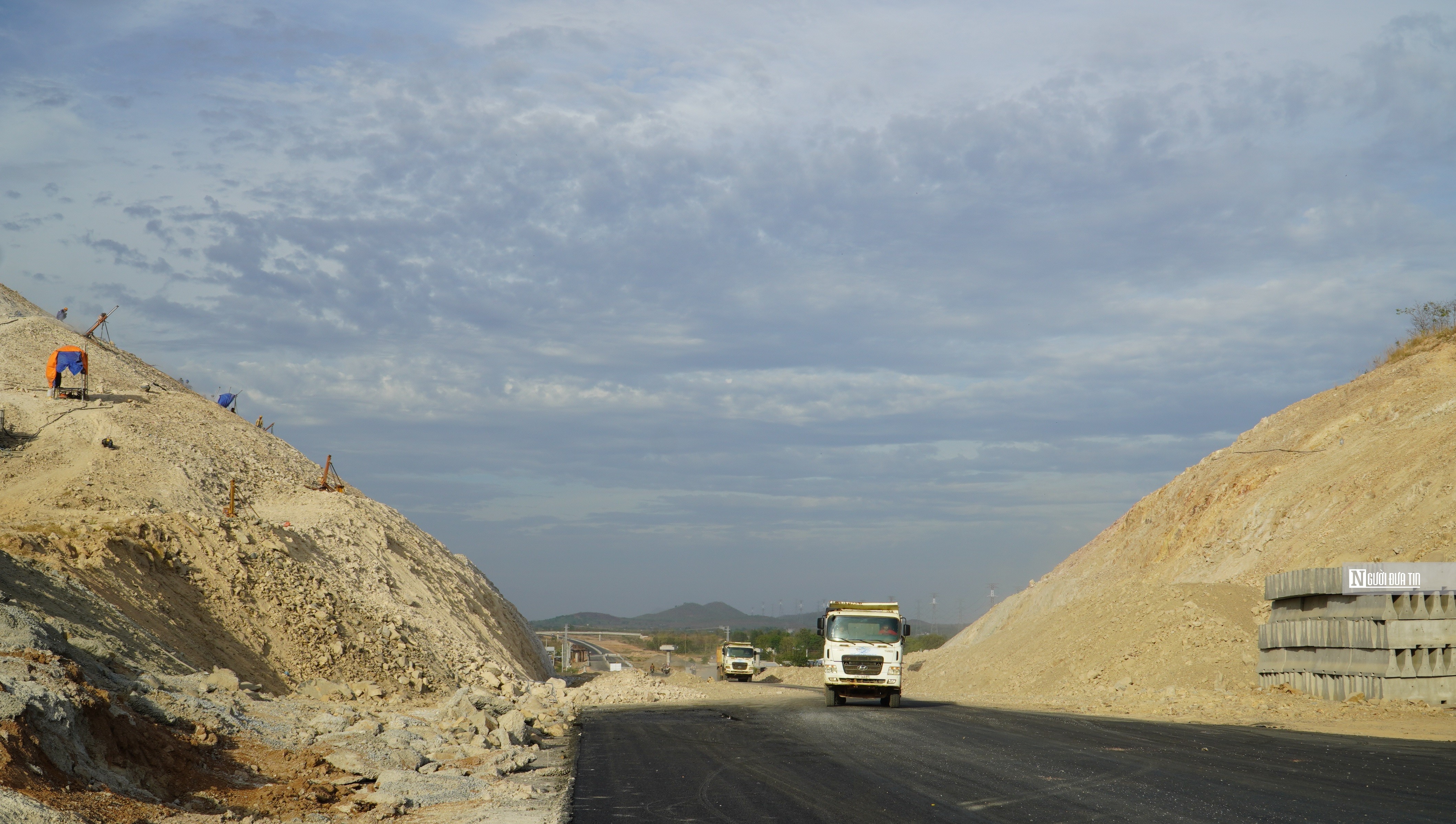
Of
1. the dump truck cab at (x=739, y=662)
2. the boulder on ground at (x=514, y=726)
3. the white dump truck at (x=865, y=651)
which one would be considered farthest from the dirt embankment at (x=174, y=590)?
the dump truck cab at (x=739, y=662)

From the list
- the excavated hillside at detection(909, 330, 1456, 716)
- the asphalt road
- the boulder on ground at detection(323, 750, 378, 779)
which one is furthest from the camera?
the excavated hillside at detection(909, 330, 1456, 716)

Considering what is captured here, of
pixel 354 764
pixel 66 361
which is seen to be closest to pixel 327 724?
pixel 354 764

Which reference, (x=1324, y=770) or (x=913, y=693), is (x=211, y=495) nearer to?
(x=913, y=693)

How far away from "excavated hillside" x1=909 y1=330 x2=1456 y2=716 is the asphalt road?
435 inches

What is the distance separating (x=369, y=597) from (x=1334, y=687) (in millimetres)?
25877

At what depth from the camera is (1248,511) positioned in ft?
131

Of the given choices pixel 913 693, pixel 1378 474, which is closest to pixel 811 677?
pixel 913 693

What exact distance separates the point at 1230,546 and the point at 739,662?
933 inches

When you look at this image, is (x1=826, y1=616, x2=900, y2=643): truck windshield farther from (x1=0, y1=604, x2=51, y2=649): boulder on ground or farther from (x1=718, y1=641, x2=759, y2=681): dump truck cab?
(x1=718, y1=641, x2=759, y2=681): dump truck cab

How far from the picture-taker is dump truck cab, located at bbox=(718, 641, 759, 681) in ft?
167
